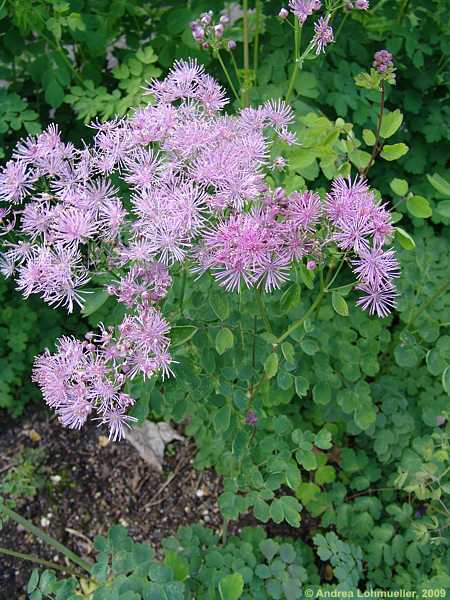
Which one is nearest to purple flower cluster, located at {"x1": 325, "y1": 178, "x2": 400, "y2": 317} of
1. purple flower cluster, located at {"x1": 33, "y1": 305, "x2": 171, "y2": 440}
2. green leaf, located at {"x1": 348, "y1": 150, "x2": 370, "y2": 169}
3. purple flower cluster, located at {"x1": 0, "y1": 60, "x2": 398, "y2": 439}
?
purple flower cluster, located at {"x1": 0, "y1": 60, "x2": 398, "y2": 439}

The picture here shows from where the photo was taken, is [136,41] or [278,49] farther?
[136,41]

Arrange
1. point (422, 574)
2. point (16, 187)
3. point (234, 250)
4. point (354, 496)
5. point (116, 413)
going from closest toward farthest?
point (234, 250) → point (116, 413) → point (16, 187) → point (422, 574) → point (354, 496)

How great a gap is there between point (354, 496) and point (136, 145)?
1.54 meters

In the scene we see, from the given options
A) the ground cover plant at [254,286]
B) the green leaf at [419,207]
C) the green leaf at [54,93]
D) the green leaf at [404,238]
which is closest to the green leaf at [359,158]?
the ground cover plant at [254,286]

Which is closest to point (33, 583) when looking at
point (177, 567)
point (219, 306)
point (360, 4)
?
point (177, 567)

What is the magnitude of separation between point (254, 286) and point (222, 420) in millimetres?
417

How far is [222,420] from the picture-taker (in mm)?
1562

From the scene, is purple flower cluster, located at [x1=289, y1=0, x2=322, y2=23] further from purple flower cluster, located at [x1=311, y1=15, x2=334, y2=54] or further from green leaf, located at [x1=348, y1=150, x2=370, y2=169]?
green leaf, located at [x1=348, y1=150, x2=370, y2=169]

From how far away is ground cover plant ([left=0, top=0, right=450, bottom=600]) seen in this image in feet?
3.98

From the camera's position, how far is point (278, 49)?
219 centimetres

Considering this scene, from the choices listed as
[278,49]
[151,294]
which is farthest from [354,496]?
[278,49]

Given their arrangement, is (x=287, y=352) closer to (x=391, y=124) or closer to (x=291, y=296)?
(x=291, y=296)

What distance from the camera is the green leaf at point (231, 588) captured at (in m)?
1.36

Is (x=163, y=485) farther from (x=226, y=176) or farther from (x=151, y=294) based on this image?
(x=226, y=176)
